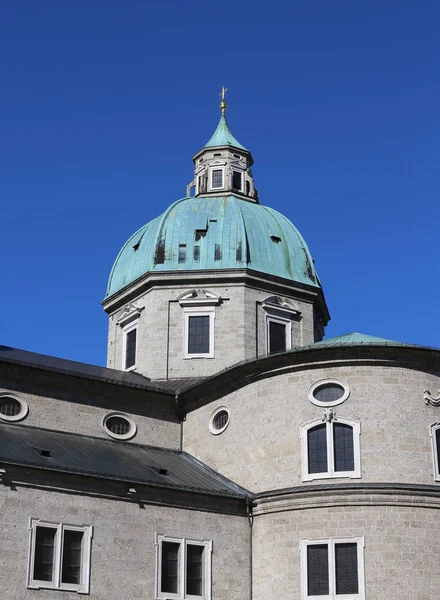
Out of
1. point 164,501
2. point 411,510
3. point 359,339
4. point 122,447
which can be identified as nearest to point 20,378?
point 122,447

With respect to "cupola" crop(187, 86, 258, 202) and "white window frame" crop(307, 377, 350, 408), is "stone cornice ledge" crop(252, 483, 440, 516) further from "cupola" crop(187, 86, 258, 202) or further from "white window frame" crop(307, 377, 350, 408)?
"cupola" crop(187, 86, 258, 202)

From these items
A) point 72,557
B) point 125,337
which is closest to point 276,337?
point 125,337

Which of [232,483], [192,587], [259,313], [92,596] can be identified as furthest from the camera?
[259,313]

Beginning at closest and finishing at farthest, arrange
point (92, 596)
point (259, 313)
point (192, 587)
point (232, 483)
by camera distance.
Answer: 1. point (92, 596)
2. point (192, 587)
3. point (232, 483)
4. point (259, 313)

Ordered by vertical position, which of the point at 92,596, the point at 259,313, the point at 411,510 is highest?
the point at 259,313

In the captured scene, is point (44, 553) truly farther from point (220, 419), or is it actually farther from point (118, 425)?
point (220, 419)

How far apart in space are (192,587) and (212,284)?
16020 mm

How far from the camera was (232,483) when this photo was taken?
36.3m

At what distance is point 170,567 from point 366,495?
7.00 metres

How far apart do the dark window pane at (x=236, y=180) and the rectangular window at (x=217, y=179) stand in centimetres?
66

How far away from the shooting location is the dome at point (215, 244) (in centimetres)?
4591

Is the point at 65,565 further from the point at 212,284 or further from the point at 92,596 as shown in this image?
the point at 212,284

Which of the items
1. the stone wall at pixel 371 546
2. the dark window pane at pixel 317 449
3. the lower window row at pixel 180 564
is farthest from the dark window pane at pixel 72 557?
the dark window pane at pixel 317 449

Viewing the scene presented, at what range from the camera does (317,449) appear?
3438cm
